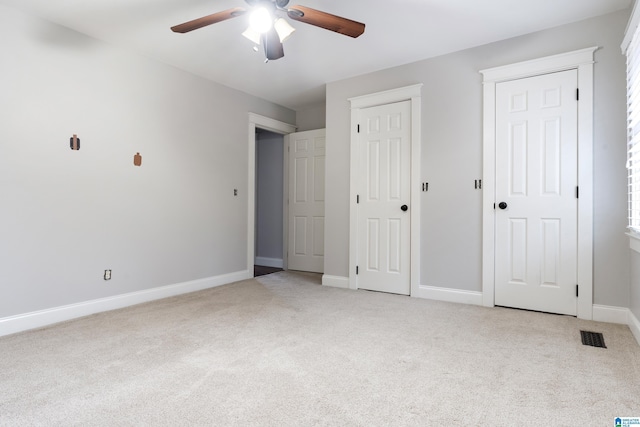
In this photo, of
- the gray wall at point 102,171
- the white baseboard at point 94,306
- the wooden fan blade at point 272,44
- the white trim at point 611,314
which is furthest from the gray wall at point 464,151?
the wooden fan blade at point 272,44

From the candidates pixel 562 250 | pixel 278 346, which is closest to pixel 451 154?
pixel 562 250

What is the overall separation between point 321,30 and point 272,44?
2.43 ft

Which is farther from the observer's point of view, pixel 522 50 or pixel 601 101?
pixel 522 50

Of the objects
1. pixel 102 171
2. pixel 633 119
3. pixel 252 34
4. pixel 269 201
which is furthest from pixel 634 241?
pixel 269 201

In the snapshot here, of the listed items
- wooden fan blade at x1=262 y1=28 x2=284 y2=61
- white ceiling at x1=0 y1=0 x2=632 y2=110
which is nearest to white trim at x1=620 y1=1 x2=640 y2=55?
white ceiling at x1=0 y1=0 x2=632 y2=110

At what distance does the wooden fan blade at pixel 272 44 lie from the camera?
2574 mm

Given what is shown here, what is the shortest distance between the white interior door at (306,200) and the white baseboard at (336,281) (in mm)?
855

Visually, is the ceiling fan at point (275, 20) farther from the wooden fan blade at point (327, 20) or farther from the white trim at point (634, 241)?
the white trim at point (634, 241)

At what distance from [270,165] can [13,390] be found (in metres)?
4.74

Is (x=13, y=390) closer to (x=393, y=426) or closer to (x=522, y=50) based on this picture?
(x=393, y=426)

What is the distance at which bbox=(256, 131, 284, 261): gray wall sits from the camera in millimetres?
6055

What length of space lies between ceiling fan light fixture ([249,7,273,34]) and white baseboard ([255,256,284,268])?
4.14 metres

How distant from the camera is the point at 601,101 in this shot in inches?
117

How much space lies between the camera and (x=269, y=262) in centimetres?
618
